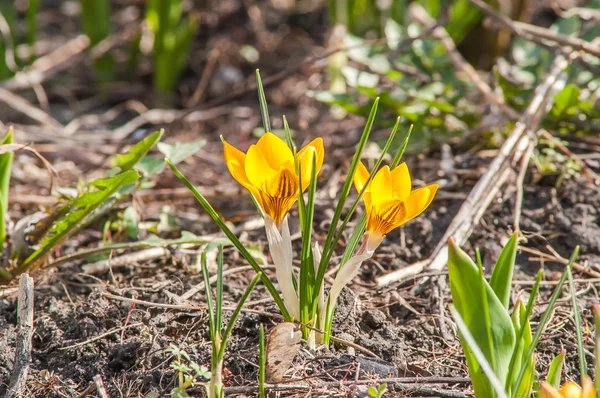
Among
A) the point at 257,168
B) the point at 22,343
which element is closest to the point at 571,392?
the point at 257,168

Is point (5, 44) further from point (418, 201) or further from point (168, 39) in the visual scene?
point (418, 201)

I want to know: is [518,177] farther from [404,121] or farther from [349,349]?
[349,349]

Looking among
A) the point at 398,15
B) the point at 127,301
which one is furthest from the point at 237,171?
the point at 398,15

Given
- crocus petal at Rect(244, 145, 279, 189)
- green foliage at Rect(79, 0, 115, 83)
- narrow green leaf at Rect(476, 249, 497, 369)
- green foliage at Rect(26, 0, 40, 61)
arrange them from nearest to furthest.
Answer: narrow green leaf at Rect(476, 249, 497, 369) < crocus petal at Rect(244, 145, 279, 189) < green foliage at Rect(26, 0, 40, 61) < green foliage at Rect(79, 0, 115, 83)

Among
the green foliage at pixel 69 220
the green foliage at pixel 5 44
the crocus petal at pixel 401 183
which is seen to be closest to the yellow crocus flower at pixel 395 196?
the crocus petal at pixel 401 183

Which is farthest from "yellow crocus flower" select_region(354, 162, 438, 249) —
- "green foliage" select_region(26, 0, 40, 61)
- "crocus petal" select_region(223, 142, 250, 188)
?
"green foliage" select_region(26, 0, 40, 61)

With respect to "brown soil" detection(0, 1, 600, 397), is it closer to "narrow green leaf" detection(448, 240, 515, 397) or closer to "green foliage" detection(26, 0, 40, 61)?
"narrow green leaf" detection(448, 240, 515, 397)
